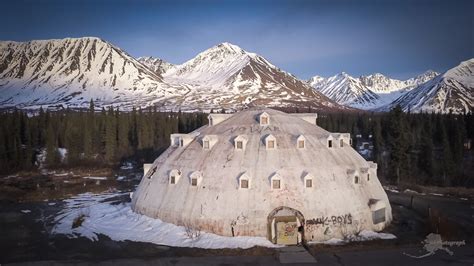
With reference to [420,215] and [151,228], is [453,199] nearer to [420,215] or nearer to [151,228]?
[420,215]

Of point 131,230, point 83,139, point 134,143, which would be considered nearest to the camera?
point 131,230

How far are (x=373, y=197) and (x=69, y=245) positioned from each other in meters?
26.7

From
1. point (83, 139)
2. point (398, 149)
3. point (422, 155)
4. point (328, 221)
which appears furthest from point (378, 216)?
point (83, 139)

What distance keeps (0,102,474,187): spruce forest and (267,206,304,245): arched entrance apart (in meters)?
56.1

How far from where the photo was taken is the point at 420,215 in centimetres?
4325

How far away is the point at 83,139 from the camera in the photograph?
125 m

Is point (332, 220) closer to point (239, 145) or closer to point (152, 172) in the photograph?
point (239, 145)

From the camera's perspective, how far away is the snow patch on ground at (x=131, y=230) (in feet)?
106

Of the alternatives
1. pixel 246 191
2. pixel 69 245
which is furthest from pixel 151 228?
pixel 246 191

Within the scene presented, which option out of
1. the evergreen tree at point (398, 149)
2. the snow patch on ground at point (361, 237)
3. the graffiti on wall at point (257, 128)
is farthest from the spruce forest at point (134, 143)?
the graffiti on wall at point (257, 128)

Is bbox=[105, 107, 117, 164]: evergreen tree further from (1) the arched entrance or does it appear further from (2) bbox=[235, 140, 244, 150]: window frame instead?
(1) the arched entrance

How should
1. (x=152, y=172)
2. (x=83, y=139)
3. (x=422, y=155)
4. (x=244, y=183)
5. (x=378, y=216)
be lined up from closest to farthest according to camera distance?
(x=244, y=183), (x=378, y=216), (x=152, y=172), (x=422, y=155), (x=83, y=139)

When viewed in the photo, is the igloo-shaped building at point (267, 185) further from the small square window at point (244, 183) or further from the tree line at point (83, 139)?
the tree line at point (83, 139)

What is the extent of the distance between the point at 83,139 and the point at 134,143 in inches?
623
